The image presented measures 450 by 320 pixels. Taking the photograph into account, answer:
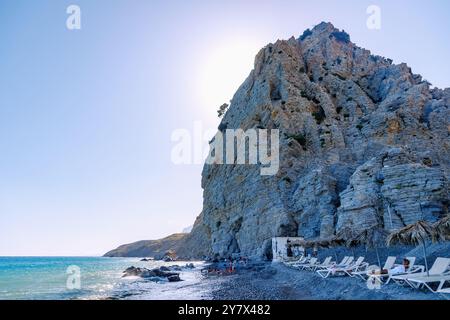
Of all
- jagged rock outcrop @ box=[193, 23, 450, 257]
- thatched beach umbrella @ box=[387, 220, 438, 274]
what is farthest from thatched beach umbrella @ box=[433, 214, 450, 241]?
jagged rock outcrop @ box=[193, 23, 450, 257]

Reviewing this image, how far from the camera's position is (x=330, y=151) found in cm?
5191

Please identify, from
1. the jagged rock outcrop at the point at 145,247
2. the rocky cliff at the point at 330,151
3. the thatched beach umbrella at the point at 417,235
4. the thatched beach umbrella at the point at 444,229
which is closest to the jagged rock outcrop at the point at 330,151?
the rocky cliff at the point at 330,151

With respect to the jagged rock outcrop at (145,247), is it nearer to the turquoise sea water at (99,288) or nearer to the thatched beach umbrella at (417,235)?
the turquoise sea water at (99,288)

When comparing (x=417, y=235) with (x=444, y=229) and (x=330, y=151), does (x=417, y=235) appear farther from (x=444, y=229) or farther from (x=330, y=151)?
(x=330, y=151)

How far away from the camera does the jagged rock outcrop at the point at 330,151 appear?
1358 inches

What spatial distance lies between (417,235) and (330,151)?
40.8 metres

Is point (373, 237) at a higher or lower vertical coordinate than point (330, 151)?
lower

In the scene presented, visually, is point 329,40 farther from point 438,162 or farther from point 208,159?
point 438,162

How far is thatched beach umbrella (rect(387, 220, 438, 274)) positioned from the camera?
12.2m

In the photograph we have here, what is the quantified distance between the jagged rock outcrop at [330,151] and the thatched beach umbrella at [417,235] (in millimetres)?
20940

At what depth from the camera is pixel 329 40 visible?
80.1 metres

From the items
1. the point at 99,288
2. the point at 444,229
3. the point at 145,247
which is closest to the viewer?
the point at 444,229

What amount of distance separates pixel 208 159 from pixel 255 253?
31.3 metres

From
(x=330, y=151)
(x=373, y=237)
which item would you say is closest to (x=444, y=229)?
(x=373, y=237)
